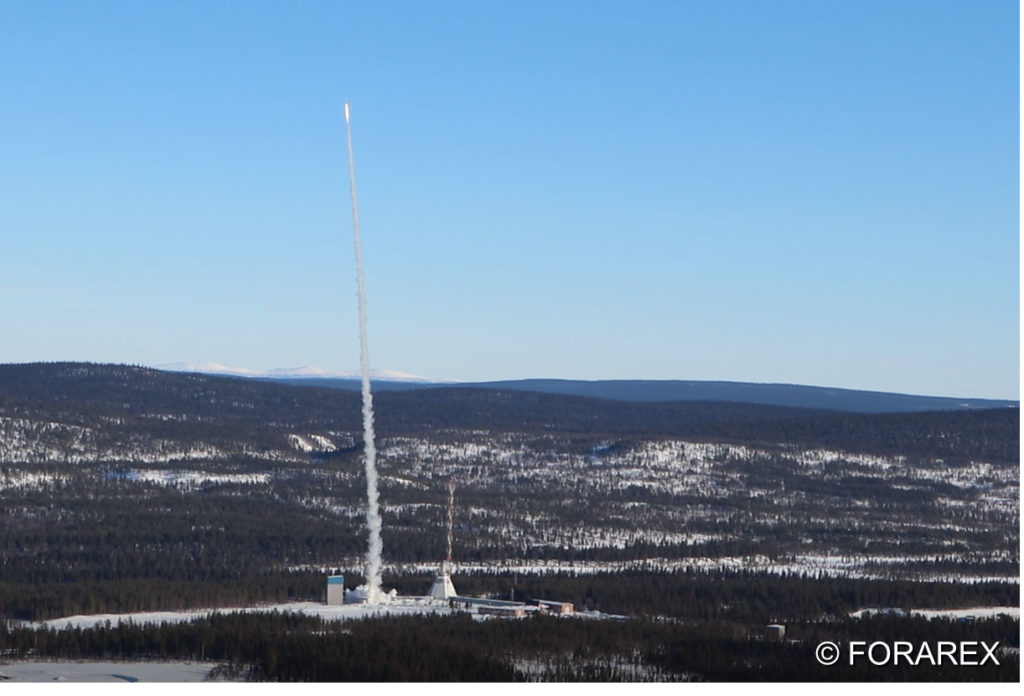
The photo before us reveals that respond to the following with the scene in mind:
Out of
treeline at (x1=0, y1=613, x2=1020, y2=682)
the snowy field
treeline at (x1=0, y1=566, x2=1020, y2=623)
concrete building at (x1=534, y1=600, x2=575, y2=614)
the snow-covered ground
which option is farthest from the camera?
the snow-covered ground

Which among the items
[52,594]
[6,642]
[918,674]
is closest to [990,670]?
[918,674]

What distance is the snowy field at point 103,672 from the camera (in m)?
112

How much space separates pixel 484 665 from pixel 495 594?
5437 centimetres

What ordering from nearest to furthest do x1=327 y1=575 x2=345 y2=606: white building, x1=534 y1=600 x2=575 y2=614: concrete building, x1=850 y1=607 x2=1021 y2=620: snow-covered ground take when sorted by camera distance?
x1=534 y1=600 x2=575 y2=614: concrete building < x1=327 y1=575 x2=345 y2=606: white building < x1=850 y1=607 x2=1021 y2=620: snow-covered ground

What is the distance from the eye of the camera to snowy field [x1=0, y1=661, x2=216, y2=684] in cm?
11206

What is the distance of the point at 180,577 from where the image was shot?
190 m

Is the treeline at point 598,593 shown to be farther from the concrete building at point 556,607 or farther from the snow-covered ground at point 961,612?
the concrete building at point 556,607

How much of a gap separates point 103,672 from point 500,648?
25974mm

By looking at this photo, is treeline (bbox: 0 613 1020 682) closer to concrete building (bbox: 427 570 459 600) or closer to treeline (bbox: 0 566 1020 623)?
concrete building (bbox: 427 570 459 600)

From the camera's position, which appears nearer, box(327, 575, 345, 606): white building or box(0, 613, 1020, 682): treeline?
box(0, 613, 1020, 682): treeline

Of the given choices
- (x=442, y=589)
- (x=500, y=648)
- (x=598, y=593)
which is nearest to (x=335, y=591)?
(x=442, y=589)

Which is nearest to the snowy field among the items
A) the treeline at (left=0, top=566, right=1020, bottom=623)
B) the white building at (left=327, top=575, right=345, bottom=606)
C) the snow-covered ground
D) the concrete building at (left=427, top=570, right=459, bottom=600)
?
the treeline at (left=0, top=566, right=1020, bottom=623)

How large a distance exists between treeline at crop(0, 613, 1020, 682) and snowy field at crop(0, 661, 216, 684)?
221cm

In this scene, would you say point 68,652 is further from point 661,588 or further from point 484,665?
point 661,588
